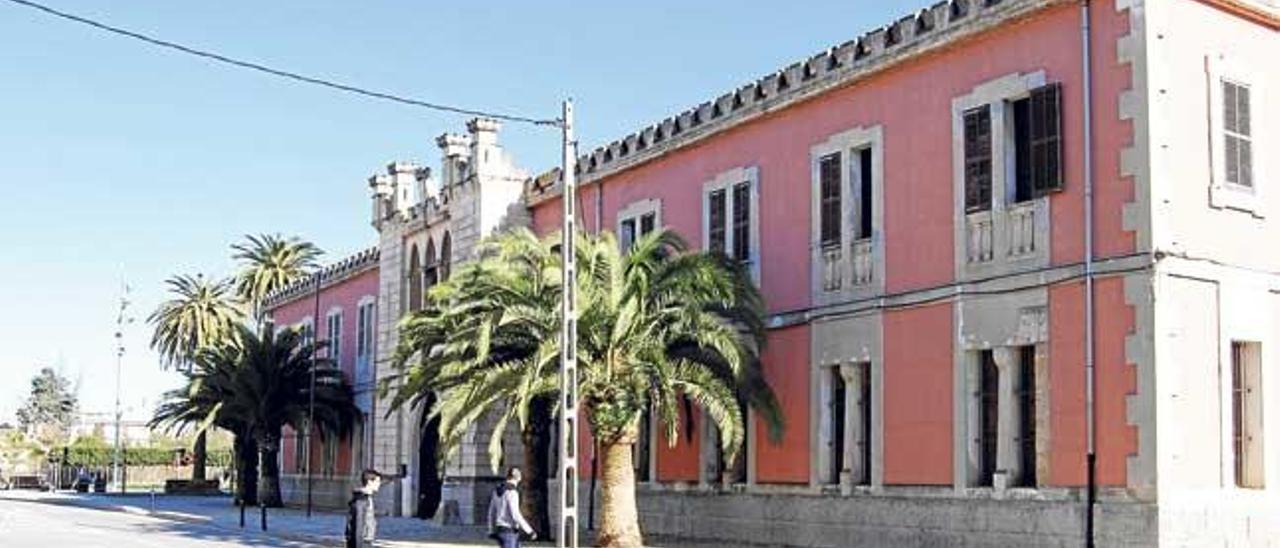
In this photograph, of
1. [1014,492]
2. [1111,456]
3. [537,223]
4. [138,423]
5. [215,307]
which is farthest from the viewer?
[138,423]

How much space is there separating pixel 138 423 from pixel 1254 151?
10497 cm

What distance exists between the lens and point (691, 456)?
30562mm

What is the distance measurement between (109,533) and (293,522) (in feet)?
23.3

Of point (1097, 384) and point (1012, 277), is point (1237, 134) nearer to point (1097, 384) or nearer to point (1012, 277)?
point (1012, 277)

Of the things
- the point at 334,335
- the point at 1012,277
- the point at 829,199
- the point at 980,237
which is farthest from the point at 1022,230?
the point at 334,335

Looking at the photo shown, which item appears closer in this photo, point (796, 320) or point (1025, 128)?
point (1025, 128)

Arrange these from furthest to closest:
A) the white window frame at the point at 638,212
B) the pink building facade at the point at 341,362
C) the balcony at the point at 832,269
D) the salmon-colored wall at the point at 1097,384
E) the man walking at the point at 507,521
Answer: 1. the pink building facade at the point at 341,362
2. the white window frame at the point at 638,212
3. the balcony at the point at 832,269
4. the salmon-colored wall at the point at 1097,384
5. the man walking at the point at 507,521

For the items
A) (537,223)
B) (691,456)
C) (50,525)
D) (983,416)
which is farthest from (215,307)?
(983,416)

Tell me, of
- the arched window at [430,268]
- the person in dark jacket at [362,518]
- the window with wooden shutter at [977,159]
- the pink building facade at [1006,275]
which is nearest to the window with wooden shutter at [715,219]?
the pink building facade at [1006,275]

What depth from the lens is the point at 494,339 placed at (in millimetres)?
27094

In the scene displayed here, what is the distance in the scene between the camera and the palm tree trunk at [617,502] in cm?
2650

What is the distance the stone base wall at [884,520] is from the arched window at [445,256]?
10867 millimetres

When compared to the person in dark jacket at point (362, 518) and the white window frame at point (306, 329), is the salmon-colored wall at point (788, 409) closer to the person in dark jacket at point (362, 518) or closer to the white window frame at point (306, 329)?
the person in dark jacket at point (362, 518)

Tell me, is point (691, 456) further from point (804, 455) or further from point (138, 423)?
point (138, 423)
